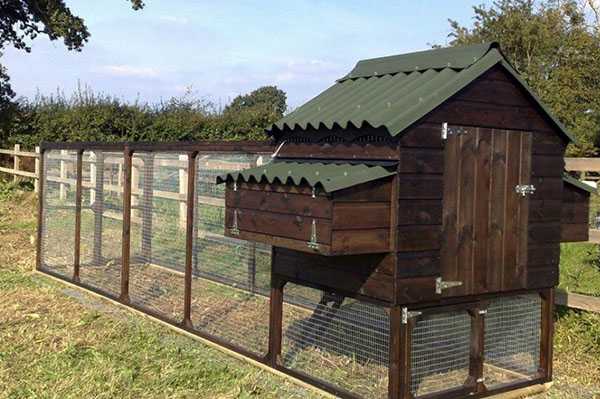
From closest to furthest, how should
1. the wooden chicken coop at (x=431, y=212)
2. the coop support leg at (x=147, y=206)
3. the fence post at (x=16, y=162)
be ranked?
the wooden chicken coop at (x=431, y=212) < the coop support leg at (x=147, y=206) < the fence post at (x=16, y=162)

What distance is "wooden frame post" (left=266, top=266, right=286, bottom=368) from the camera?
4.98 m

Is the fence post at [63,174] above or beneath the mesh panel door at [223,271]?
above

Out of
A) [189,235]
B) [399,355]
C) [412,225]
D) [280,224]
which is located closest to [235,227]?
[280,224]

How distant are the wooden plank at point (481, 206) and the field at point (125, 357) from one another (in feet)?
3.59

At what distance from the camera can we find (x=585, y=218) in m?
5.04

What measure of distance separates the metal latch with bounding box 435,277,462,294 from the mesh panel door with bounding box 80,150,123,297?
14.0ft

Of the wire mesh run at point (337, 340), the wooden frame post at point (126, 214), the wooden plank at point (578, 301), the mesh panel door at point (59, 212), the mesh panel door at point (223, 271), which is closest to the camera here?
the wire mesh run at point (337, 340)

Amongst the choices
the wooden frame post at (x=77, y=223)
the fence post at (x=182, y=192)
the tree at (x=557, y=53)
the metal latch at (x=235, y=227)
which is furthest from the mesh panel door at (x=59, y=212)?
the tree at (x=557, y=53)

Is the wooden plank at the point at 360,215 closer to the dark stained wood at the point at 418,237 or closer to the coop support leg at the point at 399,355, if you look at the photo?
the dark stained wood at the point at 418,237

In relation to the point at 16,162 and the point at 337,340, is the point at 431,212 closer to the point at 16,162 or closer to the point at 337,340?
the point at 337,340

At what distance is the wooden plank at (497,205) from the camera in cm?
441

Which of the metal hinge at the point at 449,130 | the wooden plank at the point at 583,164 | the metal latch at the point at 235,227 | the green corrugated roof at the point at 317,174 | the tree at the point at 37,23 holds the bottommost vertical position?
the metal latch at the point at 235,227

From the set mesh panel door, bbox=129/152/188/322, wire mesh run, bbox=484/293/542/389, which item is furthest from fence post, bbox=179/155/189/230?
wire mesh run, bbox=484/293/542/389

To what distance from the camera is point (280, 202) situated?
13.8ft
